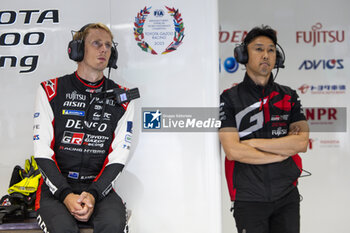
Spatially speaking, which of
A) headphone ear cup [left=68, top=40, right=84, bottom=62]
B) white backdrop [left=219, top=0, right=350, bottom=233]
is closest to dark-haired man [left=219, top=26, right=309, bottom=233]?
headphone ear cup [left=68, top=40, right=84, bottom=62]

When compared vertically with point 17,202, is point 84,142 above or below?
above

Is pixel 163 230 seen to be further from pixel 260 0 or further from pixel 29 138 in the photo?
pixel 260 0

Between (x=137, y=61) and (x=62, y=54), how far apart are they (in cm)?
56

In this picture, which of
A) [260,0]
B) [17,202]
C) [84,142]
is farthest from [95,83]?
[260,0]

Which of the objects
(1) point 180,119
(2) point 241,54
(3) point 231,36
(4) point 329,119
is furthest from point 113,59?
(4) point 329,119

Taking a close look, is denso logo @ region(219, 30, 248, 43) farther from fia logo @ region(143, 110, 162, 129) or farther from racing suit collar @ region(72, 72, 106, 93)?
racing suit collar @ region(72, 72, 106, 93)

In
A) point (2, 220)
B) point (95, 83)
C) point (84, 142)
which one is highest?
point (95, 83)

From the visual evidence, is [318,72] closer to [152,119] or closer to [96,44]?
[152,119]

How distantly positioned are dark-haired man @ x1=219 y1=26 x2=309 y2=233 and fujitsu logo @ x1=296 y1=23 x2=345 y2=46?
1.53m

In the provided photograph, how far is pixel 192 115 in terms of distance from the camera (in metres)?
2.61

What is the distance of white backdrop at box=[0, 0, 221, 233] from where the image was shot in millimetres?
2604

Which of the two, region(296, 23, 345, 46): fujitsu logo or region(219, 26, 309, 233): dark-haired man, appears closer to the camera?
region(219, 26, 309, 233): dark-haired man

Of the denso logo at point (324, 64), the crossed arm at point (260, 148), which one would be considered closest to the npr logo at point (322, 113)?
the denso logo at point (324, 64)

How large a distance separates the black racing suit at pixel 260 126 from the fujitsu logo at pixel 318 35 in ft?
5.34
